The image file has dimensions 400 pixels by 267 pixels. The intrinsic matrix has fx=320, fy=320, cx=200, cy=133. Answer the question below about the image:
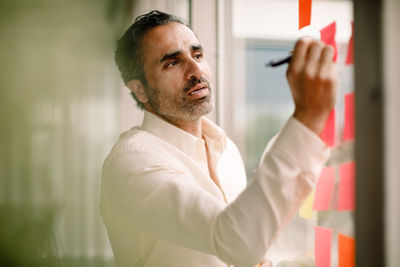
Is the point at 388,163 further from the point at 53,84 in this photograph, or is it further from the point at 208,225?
the point at 53,84

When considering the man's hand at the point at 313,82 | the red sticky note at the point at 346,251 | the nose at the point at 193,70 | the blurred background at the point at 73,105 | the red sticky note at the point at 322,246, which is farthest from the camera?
the blurred background at the point at 73,105

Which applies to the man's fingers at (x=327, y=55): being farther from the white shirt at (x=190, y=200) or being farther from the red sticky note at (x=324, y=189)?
the red sticky note at (x=324, y=189)

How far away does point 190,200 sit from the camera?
2.09 ft

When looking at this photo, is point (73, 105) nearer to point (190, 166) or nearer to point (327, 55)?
point (190, 166)

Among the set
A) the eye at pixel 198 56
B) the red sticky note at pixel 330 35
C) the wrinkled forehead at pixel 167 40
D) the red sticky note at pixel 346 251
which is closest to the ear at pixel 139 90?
the wrinkled forehead at pixel 167 40

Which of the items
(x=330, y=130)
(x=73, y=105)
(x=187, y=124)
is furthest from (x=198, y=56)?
(x=73, y=105)

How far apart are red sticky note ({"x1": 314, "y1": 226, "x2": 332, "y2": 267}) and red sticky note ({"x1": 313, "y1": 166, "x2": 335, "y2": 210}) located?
0.19 ft

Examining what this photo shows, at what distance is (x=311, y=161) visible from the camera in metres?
0.56

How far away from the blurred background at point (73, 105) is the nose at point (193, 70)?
1.48 feet

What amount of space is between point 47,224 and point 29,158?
1.26 ft

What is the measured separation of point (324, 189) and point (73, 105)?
1527mm

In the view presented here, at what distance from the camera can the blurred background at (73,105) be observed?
162 cm

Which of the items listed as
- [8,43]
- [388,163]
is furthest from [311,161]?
[8,43]

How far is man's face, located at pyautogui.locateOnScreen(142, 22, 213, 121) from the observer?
1.03 meters
